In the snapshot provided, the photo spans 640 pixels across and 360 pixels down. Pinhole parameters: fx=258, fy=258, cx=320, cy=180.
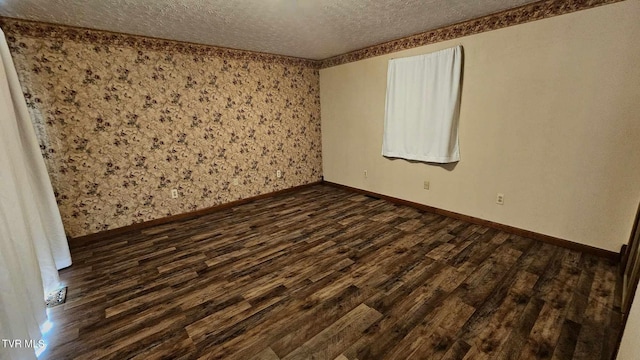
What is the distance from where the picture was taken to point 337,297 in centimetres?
185

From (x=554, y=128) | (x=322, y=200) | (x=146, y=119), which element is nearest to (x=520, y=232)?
(x=554, y=128)

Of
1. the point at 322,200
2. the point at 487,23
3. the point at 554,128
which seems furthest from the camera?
the point at 322,200

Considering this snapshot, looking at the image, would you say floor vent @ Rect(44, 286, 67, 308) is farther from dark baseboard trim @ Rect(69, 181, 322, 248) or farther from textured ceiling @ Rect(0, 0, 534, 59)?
textured ceiling @ Rect(0, 0, 534, 59)

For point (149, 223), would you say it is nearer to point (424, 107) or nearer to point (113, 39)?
point (113, 39)

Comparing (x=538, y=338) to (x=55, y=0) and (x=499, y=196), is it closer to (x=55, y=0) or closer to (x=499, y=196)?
(x=499, y=196)

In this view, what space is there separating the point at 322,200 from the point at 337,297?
7.42 feet

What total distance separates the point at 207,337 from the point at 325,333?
71 cm

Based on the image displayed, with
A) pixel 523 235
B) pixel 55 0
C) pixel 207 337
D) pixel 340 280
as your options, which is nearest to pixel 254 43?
pixel 55 0

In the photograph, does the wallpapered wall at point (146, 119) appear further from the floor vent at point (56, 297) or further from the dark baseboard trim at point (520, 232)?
the dark baseboard trim at point (520, 232)

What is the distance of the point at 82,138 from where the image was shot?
2697 mm

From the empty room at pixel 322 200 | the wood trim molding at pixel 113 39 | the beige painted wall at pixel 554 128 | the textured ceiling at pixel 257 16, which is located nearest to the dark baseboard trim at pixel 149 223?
the empty room at pixel 322 200

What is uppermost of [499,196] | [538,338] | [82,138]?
[82,138]

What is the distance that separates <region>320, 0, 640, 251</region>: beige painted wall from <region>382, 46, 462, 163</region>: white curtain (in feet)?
0.38

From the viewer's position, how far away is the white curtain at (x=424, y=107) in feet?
9.82
